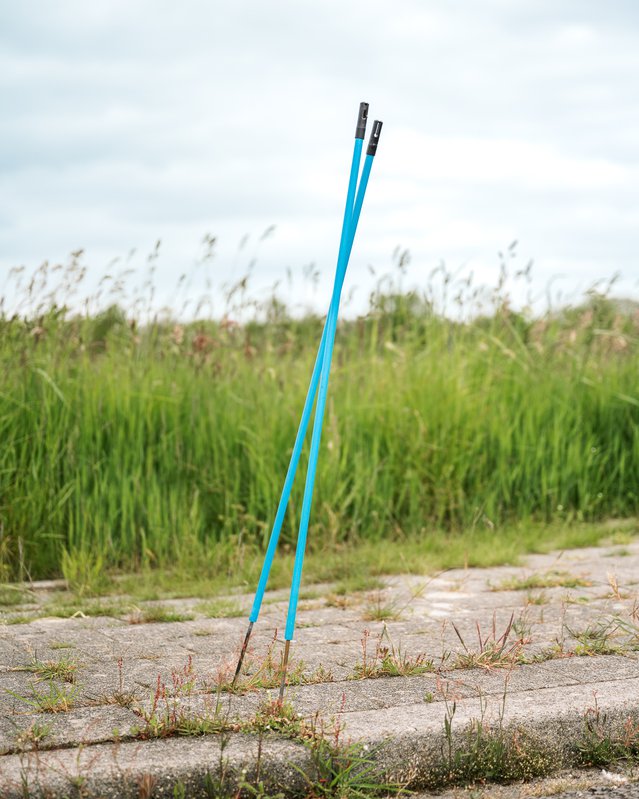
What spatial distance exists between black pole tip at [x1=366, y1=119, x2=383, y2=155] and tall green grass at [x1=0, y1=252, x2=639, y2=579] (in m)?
2.77

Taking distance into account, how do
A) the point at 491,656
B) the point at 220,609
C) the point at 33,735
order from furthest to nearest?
1. the point at 220,609
2. the point at 491,656
3. the point at 33,735

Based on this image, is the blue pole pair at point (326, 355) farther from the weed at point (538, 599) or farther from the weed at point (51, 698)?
the weed at point (538, 599)

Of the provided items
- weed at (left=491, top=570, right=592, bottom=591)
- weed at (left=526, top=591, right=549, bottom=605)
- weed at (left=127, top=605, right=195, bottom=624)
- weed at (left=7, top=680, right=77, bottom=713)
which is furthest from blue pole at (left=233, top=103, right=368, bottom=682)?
weed at (left=491, top=570, right=592, bottom=591)

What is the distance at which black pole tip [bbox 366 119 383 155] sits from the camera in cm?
286

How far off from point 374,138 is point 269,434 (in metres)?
3.28

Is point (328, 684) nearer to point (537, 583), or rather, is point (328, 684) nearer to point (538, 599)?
point (538, 599)

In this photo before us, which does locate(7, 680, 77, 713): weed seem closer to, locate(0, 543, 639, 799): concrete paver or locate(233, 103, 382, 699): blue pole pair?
locate(0, 543, 639, 799): concrete paver

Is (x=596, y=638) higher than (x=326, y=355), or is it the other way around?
(x=326, y=355)

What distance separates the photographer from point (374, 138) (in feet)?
9.40

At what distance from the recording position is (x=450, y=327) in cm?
745

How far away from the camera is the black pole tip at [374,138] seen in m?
2.86

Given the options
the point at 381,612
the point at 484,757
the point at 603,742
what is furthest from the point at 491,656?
the point at 381,612

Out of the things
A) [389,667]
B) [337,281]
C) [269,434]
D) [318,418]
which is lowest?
[389,667]

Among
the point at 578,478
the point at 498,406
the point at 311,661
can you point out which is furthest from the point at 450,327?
the point at 311,661
